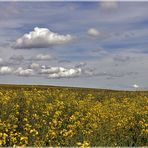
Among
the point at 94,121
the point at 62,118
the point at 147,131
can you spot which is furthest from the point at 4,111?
the point at 147,131

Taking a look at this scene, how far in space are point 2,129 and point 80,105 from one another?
398 cm

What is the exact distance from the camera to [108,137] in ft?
32.3

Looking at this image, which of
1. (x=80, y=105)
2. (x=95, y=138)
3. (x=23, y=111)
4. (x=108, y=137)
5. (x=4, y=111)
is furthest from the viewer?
(x=80, y=105)

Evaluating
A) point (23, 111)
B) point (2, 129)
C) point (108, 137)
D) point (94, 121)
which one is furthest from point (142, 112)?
point (2, 129)

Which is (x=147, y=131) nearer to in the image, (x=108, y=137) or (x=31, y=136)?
(x=108, y=137)

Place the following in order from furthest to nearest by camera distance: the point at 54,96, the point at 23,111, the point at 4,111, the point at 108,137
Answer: the point at 54,96, the point at 23,111, the point at 4,111, the point at 108,137

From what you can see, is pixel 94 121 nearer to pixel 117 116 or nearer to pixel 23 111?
pixel 117 116

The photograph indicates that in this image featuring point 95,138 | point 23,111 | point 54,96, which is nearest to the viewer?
point 95,138

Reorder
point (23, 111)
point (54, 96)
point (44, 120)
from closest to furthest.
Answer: point (44, 120) < point (23, 111) < point (54, 96)

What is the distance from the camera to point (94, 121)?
37.1 feet

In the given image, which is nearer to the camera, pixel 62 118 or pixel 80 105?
pixel 62 118

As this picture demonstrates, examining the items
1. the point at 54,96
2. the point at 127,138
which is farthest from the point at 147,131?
the point at 54,96

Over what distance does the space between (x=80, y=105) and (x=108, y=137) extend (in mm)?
3740

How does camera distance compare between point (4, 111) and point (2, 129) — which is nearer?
point (2, 129)
